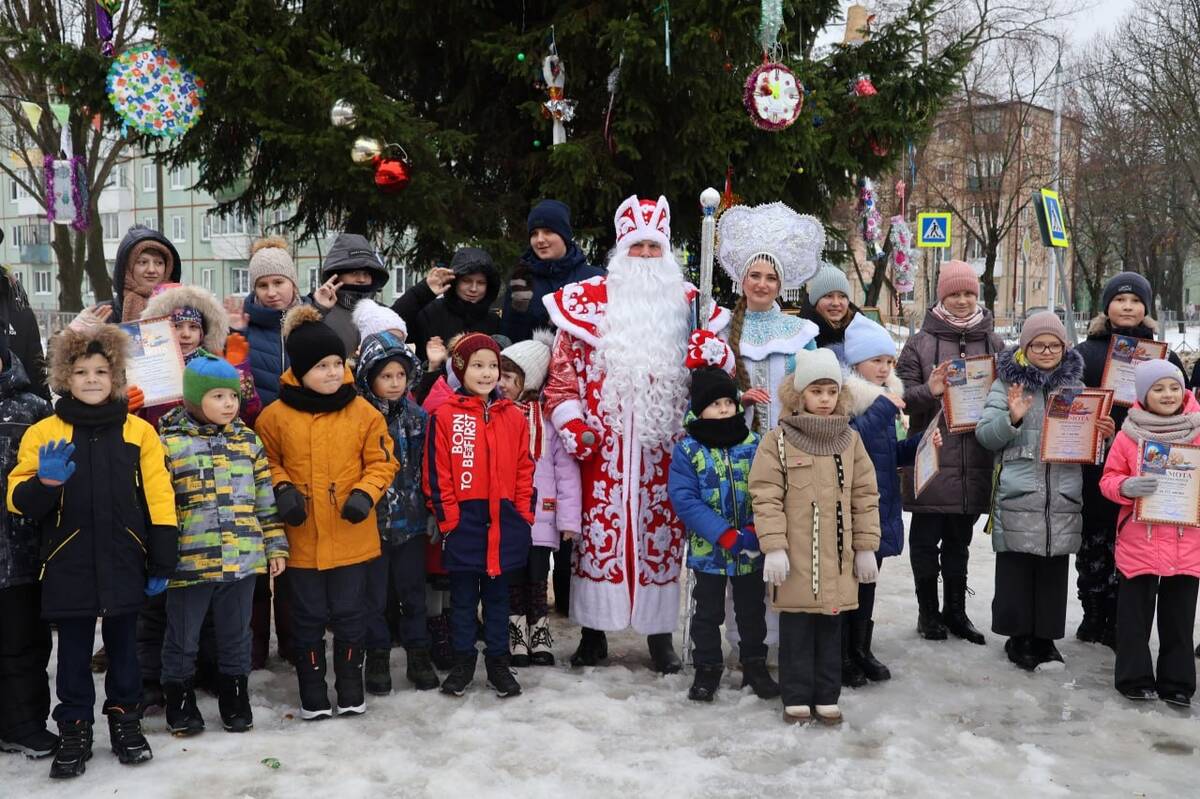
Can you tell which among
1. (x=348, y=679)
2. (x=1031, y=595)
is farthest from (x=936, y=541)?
(x=348, y=679)

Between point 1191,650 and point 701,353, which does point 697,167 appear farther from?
point 1191,650

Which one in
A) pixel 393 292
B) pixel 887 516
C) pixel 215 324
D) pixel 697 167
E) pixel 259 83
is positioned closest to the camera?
pixel 215 324

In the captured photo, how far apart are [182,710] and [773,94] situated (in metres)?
6.12

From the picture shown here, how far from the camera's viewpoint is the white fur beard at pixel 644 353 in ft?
16.6

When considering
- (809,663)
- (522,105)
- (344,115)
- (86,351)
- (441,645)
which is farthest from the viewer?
(522,105)

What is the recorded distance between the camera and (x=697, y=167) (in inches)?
352

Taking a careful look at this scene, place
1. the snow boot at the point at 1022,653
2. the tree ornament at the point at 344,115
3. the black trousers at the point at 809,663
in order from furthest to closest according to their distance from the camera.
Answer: the tree ornament at the point at 344,115, the snow boot at the point at 1022,653, the black trousers at the point at 809,663

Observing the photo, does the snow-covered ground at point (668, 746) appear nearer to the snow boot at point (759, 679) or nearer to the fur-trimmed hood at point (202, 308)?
the snow boot at point (759, 679)

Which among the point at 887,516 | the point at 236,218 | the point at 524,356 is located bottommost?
the point at 887,516

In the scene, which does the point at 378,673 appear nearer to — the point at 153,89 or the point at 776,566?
the point at 776,566

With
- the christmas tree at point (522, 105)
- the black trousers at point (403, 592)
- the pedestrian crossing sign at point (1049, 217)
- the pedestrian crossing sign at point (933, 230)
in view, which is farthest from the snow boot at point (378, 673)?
the pedestrian crossing sign at point (933, 230)

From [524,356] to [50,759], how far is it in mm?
2744

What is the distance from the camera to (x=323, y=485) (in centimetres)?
436

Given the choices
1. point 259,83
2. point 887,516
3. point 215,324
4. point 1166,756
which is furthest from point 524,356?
point 259,83
